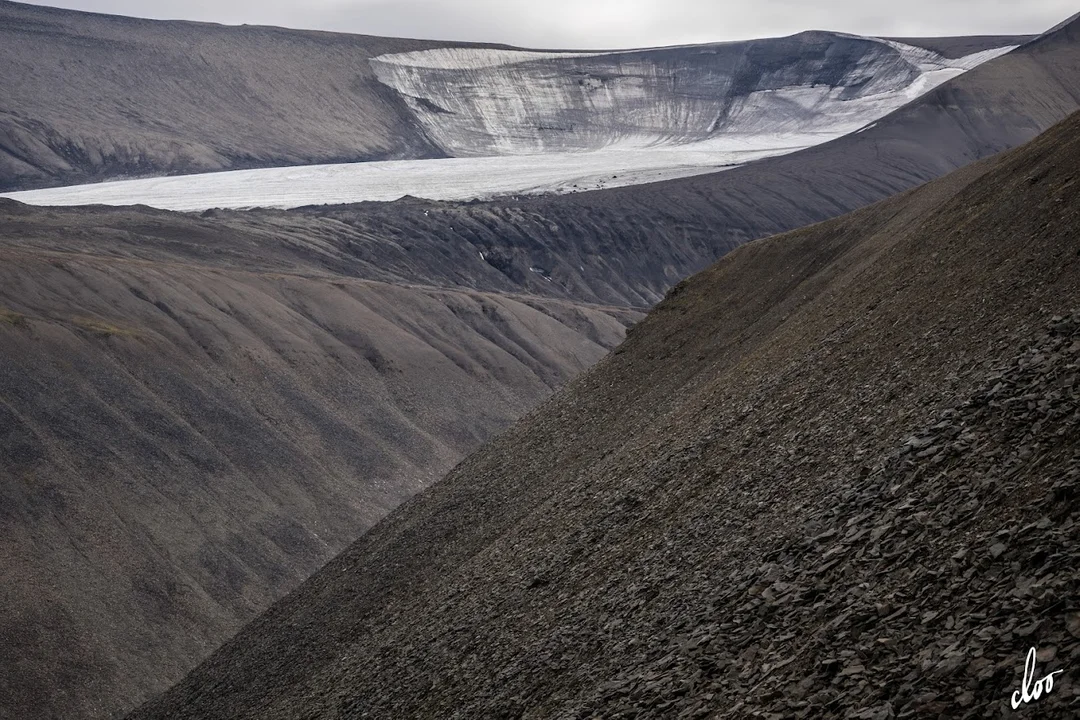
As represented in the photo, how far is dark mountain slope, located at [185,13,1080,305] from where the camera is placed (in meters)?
83.5

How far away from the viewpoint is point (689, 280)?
2967 cm

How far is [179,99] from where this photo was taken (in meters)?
125

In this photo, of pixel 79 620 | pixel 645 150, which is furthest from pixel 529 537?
pixel 645 150

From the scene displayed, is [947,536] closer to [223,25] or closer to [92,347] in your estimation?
[92,347]

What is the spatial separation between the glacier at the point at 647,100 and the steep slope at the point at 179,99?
5425 mm

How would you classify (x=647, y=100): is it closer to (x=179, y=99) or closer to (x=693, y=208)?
(x=693, y=208)

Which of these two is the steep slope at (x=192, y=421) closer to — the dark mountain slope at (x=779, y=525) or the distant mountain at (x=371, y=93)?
the dark mountain slope at (x=779, y=525)

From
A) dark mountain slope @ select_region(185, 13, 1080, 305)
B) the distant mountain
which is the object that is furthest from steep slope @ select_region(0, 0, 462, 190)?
dark mountain slope @ select_region(185, 13, 1080, 305)

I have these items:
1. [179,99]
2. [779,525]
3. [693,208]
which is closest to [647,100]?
[693,208]

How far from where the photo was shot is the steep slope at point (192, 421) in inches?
1168

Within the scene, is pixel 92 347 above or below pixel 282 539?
above

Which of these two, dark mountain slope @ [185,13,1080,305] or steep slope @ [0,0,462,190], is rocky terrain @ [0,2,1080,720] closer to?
dark mountain slope @ [185,13,1080,305]

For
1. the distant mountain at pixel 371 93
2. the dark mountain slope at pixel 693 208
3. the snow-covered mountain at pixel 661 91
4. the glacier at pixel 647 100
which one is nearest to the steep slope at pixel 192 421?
the dark mountain slope at pixel 693 208

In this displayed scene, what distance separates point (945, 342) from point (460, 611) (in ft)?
23.7
